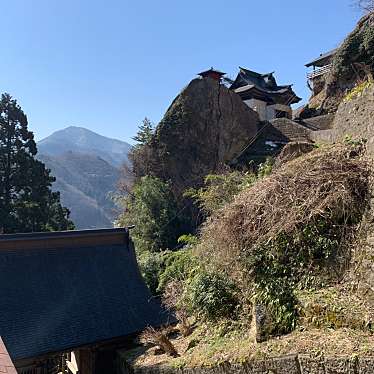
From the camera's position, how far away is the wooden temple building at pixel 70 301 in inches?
317

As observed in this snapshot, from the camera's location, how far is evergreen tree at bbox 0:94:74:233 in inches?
778

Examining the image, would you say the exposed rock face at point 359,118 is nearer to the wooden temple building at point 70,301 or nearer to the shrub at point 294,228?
the shrub at point 294,228

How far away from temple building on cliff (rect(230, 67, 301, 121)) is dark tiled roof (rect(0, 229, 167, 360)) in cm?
2015

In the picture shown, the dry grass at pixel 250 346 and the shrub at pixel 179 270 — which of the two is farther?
the shrub at pixel 179 270

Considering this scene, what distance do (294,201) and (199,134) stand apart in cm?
1659

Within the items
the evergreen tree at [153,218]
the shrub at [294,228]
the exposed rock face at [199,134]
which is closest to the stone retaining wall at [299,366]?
the shrub at [294,228]

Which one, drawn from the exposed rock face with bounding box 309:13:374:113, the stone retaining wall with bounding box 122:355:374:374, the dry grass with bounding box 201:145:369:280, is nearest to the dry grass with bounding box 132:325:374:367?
the stone retaining wall with bounding box 122:355:374:374

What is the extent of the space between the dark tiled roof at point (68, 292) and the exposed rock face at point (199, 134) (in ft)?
36.1

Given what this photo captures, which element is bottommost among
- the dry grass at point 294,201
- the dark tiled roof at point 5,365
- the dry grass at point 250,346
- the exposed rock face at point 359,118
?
the dry grass at point 250,346

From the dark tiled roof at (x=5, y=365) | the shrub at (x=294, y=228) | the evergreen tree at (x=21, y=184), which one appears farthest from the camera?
the evergreen tree at (x=21, y=184)

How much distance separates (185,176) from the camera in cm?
2202

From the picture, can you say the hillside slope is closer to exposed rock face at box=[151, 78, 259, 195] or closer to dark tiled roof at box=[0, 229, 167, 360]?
exposed rock face at box=[151, 78, 259, 195]

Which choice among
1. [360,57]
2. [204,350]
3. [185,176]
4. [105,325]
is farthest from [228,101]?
[204,350]

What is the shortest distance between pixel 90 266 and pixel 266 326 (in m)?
6.31
